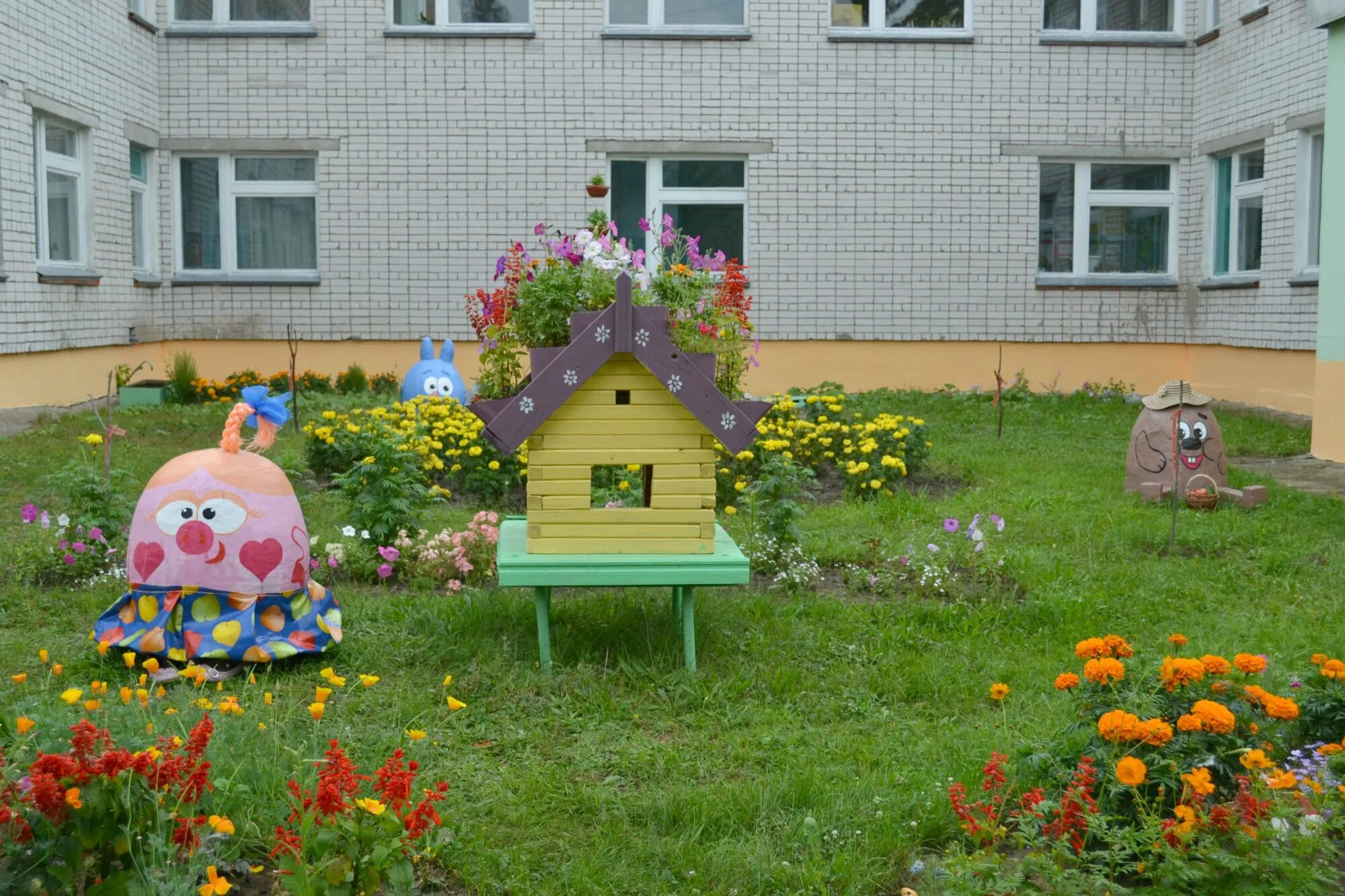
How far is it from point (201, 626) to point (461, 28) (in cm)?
1195

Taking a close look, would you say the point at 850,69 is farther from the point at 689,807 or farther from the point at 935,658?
the point at 689,807

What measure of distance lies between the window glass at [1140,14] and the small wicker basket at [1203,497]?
31.3 ft

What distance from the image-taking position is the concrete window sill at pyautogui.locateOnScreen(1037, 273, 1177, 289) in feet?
52.5

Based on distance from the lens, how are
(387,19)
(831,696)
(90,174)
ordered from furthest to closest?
(387,19), (90,174), (831,696)

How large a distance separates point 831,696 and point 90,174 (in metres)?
11.8

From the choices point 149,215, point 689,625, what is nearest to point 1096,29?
point 149,215

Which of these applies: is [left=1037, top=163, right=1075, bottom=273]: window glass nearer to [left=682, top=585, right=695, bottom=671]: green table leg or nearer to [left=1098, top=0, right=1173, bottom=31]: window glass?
[left=1098, top=0, right=1173, bottom=31]: window glass

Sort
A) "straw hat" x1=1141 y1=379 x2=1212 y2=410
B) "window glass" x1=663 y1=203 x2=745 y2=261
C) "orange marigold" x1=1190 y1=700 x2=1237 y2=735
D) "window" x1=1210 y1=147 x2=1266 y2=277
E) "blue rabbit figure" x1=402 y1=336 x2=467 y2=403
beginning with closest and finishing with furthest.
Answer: "orange marigold" x1=1190 y1=700 x2=1237 y2=735, "straw hat" x1=1141 y1=379 x2=1212 y2=410, "blue rabbit figure" x1=402 y1=336 x2=467 y2=403, "window" x1=1210 y1=147 x2=1266 y2=277, "window glass" x1=663 y1=203 x2=745 y2=261

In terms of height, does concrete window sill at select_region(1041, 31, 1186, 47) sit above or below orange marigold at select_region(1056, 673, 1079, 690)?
above

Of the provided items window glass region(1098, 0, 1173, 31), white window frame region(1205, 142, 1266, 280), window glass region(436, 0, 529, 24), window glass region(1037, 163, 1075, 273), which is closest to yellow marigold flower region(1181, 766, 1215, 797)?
white window frame region(1205, 142, 1266, 280)

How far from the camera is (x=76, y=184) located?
13914mm

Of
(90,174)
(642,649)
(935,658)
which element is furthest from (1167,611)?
(90,174)

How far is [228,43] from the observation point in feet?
50.7

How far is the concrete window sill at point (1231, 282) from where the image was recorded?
14.6 metres
